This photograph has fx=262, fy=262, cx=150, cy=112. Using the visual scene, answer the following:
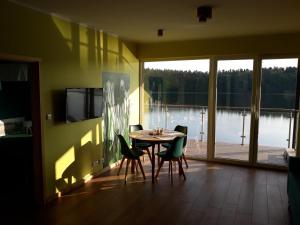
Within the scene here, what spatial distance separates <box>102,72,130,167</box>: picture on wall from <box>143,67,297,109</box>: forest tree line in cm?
84

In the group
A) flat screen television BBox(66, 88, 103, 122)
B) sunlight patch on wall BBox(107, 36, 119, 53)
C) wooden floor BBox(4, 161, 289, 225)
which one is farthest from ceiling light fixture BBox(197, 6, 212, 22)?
wooden floor BBox(4, 161, 289, 225)

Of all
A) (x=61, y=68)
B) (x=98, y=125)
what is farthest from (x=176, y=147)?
(x=61, y=68)

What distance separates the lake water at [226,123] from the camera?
17.2 feet

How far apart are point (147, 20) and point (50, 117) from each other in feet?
6.53

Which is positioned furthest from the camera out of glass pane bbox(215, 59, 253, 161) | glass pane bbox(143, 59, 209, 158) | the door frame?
glass pane bbox(143, 59, 209, 158)

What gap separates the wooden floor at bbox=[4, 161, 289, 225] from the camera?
127 inches

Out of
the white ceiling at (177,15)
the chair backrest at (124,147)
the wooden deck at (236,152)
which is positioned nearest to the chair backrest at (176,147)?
the chair backrest at (124,147)

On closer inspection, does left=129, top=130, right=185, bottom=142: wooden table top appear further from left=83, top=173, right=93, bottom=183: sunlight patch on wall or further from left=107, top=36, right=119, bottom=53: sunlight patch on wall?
left=107, top=36, right=119, bottom=53: sunlight patch on wall

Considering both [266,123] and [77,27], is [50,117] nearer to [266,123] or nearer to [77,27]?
[77,27]

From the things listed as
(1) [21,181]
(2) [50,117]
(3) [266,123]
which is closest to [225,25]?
(3) [266,123]

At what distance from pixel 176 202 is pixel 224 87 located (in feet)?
9.35

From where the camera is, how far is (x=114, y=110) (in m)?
5.27

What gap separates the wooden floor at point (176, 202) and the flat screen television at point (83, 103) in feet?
3.86

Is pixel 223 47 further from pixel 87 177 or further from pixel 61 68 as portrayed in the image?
pixel 87 177
